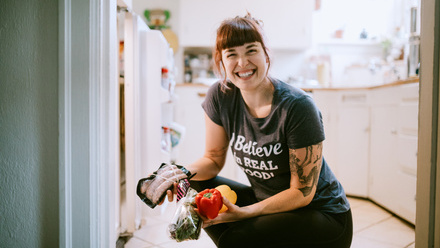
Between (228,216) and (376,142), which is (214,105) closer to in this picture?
(228,216)

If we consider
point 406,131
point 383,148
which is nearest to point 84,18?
point 406,131

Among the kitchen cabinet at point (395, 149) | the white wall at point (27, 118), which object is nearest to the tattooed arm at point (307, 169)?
the white wall at point (27, 118)

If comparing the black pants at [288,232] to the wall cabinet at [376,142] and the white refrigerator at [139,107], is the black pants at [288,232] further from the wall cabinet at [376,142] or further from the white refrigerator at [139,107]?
the wall cabinet at [376,142]

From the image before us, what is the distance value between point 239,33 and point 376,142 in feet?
5.46

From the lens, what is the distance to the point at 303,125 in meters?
0.88

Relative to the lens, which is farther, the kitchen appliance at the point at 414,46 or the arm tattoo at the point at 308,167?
the kitchen appliance at the point at 414,46

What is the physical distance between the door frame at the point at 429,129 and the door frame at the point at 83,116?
2.83ft

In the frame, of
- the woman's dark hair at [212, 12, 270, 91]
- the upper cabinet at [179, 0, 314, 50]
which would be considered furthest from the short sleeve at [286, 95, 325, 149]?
the upper cabinet at [179, 0, 314, 50]

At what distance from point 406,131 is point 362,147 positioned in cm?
52

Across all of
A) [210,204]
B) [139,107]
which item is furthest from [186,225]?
[139,107]

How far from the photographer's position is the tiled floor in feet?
4.84

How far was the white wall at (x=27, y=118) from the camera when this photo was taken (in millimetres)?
783

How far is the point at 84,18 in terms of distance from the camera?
77cm

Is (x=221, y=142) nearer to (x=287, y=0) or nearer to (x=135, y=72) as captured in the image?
(x=135, y=72)
